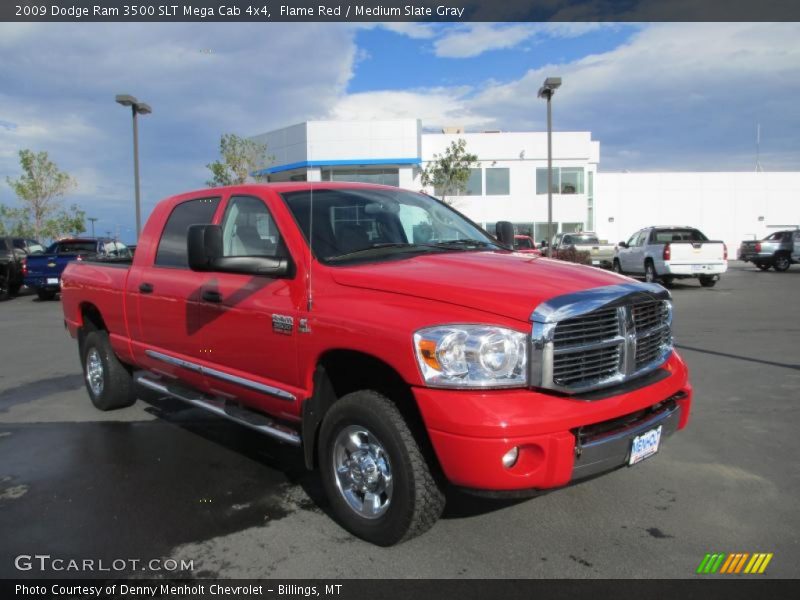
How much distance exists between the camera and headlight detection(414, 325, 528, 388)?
282 cm

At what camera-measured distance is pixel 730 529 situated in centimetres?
A: 341

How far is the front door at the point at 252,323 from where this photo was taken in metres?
3.65

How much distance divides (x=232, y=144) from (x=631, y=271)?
18178mm

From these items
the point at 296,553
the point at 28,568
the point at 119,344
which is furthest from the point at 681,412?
the point at 119,344

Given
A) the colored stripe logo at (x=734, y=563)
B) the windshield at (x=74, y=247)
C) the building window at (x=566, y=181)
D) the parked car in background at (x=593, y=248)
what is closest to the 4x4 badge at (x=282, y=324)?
the colored stripe logo at (x=734, y=563)

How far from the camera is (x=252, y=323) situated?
12.6 ft

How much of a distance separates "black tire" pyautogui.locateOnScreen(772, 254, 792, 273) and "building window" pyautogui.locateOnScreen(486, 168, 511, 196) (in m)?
15.4

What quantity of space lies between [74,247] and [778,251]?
2811 cm

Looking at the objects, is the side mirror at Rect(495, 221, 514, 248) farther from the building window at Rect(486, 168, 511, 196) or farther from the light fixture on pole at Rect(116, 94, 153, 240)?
the building window at Rect(486, 168, 511, 196)

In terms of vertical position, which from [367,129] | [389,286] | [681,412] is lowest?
[681,412]

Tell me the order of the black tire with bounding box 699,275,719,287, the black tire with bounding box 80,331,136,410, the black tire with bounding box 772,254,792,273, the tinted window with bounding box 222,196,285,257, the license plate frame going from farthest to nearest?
the black tire with bounding box 772,254,792,273
the black tire with bounding box 699,275,719,287
the black tire with bounding box 80,331,136,410
the tinted window with bounding box 222,196,285,257
the license plate frame

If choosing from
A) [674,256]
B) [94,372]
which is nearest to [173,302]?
[94,372]

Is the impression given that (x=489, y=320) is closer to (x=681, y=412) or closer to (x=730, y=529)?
(x=681, y=412)

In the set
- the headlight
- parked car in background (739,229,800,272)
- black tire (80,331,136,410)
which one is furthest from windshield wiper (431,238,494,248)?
parked car in background (739,229,800,272)
